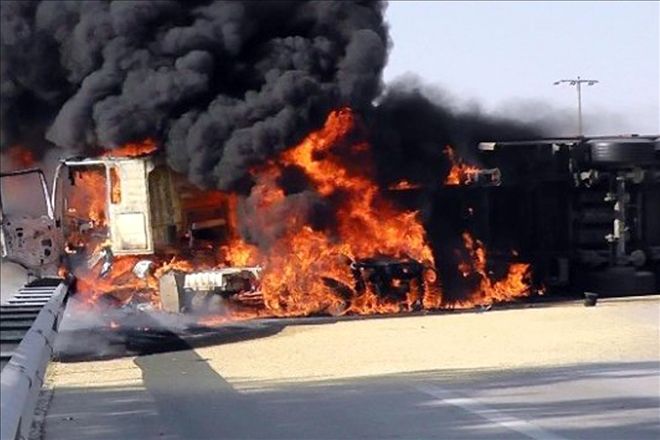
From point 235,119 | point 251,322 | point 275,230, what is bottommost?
point 251,322

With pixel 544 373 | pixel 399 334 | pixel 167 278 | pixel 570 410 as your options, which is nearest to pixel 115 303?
pixel 167 278

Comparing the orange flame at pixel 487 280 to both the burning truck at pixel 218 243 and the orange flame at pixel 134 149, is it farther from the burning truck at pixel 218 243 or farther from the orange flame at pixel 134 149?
the orange flame at pixel 134 149

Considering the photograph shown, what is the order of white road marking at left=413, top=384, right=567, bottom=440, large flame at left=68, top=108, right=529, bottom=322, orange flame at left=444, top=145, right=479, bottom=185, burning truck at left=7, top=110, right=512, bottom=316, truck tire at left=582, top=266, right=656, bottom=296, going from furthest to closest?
orange flame at left=444, top=145, right=479, bottom=185, truck tire at left=582, top=266, right=656, bottom=296, large flame at left=68, top=108, right=529, bottom=322, burning truck at left=7, top=110, right=512, bottom=316, white road marking at left=413, top=384, right=567, bottom=440

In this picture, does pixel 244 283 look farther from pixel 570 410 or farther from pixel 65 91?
pixel 570 410

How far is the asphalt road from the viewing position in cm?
855

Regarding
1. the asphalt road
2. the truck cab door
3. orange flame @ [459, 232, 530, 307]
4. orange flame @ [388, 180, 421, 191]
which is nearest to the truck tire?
orange flame @ [459, 232, 530, 307]

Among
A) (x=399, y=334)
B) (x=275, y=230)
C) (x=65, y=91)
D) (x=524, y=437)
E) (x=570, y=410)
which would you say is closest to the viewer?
(x=524, y=437)

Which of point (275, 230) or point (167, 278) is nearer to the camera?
point (167, 278)

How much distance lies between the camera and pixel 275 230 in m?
19.3

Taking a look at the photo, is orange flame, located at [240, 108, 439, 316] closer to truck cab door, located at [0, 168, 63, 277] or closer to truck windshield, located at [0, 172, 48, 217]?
truck cab door, located at [0, 168, 63, 277]

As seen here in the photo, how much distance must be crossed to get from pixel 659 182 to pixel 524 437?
13.6m

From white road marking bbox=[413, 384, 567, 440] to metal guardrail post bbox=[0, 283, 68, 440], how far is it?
3.56 meters

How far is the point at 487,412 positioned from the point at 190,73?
12808 mm

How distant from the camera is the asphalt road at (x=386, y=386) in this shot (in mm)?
8555
